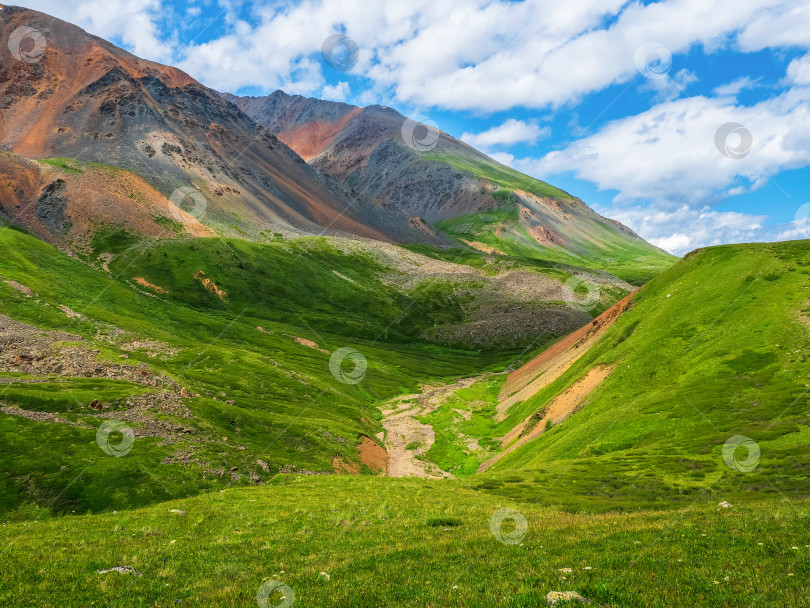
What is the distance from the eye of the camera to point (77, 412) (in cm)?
5238

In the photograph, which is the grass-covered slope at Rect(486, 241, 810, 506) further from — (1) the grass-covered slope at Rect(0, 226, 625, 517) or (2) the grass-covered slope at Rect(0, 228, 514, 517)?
(1) the grass-covered slope at Rect(0, 226, 625, 517)

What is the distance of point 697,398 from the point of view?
4831cm

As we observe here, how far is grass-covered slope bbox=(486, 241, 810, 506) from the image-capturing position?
3662 cm

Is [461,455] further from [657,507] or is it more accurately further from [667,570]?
[667,570]

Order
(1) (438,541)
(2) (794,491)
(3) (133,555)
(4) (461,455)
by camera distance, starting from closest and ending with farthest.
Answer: (3) (133,555), (1) (438,541), (2) (794,491), (4) (461,455)

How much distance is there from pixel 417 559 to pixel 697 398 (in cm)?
4227

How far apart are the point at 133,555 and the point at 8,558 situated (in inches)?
179

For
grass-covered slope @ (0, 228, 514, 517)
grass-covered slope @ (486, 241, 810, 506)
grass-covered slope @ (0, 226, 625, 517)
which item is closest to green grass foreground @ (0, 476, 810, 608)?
grass-covered slope @ (486, 241, 810, 506)

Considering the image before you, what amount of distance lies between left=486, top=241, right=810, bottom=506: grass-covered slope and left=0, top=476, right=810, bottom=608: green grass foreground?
1079 centimetres

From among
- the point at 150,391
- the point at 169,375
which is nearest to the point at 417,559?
the point at 150,391

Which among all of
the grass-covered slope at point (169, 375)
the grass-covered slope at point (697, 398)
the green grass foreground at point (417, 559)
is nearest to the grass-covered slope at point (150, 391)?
the grass-covered slope at point (169, 375)

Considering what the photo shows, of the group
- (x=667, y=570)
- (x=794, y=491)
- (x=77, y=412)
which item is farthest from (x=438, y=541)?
(x=77, y=412)

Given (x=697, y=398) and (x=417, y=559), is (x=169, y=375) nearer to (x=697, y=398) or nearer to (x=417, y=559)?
(x=417, y=559)

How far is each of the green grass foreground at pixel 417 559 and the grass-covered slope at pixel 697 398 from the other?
1079 centimetres
